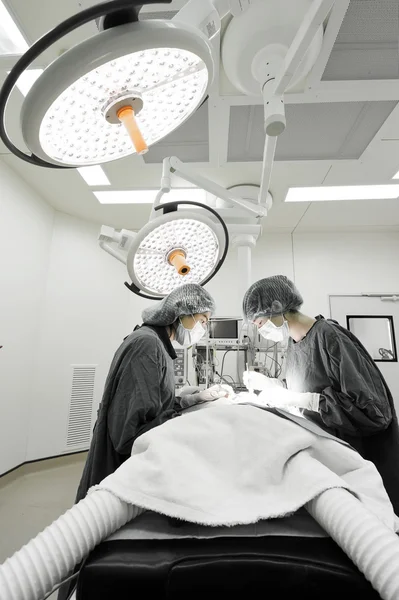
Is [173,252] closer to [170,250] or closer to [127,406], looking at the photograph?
[170,250]

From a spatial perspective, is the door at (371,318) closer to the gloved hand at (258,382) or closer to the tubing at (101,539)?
the gloved hand at (258,382)

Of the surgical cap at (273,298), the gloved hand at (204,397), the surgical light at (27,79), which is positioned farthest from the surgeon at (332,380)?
the surgical light at (27,79)

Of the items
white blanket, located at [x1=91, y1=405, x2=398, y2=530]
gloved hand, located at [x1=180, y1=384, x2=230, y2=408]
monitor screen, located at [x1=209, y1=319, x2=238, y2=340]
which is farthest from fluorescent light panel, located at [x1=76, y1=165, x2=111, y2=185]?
white blanket, located at [x1=91, y1=405, x2=398, y2=530]

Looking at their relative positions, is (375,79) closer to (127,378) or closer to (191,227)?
(191,227)

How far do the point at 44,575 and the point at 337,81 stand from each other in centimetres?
219

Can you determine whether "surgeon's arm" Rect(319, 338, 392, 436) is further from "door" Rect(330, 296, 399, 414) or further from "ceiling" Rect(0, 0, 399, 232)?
"door" Rect(330, 296, 399, 414)

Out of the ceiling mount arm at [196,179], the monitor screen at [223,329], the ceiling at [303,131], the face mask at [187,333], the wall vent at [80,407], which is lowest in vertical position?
the wall vent at [80,407]

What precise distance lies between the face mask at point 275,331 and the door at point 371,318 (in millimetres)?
2034

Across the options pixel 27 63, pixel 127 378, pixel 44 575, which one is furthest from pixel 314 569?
pixel 127 378

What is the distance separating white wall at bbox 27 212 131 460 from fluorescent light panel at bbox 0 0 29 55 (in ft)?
6.40

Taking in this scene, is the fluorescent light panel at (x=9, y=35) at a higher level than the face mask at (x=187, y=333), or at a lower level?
higher

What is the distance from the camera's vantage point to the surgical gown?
1.11m

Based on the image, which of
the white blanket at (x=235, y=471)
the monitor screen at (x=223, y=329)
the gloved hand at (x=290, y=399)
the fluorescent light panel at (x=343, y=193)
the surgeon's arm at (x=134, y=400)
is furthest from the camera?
the fluorescent light panel at (x=343, y=193)

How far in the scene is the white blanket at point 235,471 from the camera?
43 cm
